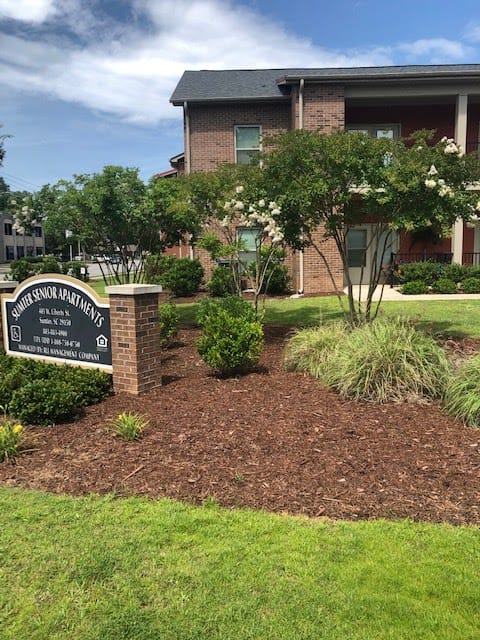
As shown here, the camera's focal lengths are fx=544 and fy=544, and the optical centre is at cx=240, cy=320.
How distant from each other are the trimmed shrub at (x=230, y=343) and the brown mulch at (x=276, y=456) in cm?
75

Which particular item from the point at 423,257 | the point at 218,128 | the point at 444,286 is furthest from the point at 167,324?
the point at 423,257

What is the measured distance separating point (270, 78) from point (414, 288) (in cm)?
913

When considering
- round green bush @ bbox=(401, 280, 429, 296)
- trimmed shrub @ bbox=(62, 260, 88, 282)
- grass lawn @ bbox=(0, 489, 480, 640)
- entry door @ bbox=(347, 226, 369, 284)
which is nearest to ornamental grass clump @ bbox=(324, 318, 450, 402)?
grass lawn @ bbox=(0, 489, 480, 640)

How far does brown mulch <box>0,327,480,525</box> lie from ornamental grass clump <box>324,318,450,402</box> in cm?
19

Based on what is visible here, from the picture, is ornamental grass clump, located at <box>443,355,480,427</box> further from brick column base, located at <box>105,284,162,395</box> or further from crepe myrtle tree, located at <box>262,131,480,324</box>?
brick column base, located at <box>105,284,162,395</box>

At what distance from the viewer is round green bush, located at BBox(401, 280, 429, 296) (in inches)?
623

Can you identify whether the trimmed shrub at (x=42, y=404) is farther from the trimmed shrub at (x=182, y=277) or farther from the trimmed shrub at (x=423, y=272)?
the trimmed shrub at (x=423, y=272)

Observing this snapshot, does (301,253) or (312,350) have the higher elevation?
(301,253)

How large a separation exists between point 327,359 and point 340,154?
2.89 meters

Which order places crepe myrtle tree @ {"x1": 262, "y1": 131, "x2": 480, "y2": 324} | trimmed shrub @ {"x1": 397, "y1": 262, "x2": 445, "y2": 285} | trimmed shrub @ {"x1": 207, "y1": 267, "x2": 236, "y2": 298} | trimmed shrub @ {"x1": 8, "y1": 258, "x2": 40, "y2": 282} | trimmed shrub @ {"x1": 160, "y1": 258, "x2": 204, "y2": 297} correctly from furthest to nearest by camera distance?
trimmed shrub @ {"x1": 8, "y1": 258, "x2": 40, "y2": 282} → trimmed shrub @ {"x1": 397, "y1": 262, "x2": 445, "y2": 285} → trimmed shrub @ {"x1": 160, "y1": 258, "x2": 204, "y2": 297} → trimmed shrub @ {"x1": 207, "y1": 267, "x2": 236, "y2": 298} → crepe myrtle tree @ {"x1": 262, "y1": 131, "x2": 480, "y2": 324}

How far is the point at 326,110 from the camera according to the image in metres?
16.5

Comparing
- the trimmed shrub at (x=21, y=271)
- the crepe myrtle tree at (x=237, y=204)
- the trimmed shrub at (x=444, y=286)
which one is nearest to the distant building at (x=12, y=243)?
the trimmed shrub at (x=21, y=271)

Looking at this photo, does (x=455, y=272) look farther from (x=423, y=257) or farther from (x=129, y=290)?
(x=129, y=290)

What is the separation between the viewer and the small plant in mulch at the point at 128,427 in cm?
472
